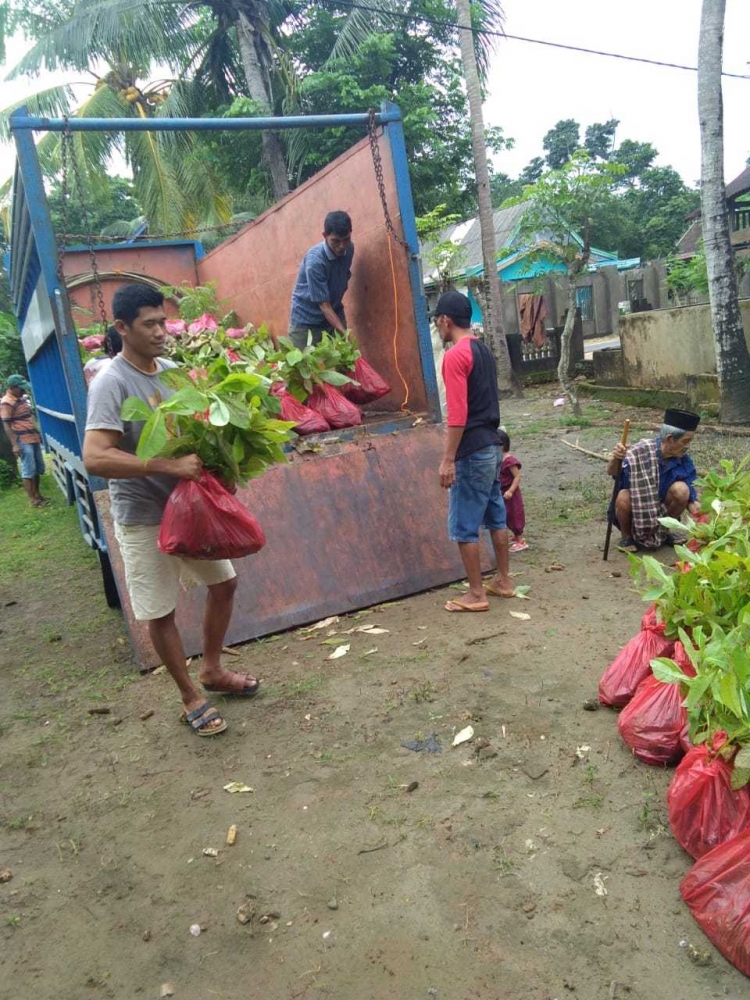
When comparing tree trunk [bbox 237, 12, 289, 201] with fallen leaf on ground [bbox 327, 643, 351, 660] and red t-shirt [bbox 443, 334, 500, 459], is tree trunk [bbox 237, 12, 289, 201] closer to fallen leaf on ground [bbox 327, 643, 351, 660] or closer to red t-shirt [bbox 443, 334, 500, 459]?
red t-shirt [bbox 443, 334, 500, 459]

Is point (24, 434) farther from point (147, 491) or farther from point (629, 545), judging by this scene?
point (629, 545)

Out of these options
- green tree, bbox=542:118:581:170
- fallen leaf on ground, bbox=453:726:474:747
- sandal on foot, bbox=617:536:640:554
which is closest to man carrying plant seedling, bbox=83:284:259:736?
fallen leaf on ground, bbox=453:726:474:747

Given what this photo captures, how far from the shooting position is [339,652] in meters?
3.66

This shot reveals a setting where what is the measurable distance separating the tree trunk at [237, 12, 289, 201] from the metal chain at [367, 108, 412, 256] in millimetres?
9793

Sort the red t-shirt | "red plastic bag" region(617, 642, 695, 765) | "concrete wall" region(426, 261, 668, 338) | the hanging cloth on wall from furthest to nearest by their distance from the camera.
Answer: the hanging cloth on wall < "concrete wall" region(426, 261, 668, 338) < the red t-shirt < "red plastic bag" region(617, 642, 695, 765)

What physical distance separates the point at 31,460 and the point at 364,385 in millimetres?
6162

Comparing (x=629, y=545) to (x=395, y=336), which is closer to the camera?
(x=629, y=545)

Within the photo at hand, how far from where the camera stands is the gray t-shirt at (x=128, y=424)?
8.68 ft

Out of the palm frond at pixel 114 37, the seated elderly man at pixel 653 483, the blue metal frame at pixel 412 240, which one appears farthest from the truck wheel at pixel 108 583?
the palm frond at pixel 114 37

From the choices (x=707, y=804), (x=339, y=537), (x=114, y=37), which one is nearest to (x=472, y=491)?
(x=339, y=537)

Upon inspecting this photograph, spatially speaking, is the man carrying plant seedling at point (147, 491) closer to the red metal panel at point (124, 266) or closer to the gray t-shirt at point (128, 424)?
the gray t-shirt at point (128, 424)

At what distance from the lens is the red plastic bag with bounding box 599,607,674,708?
273 centimetres

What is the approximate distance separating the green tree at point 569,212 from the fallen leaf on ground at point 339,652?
22.1ft

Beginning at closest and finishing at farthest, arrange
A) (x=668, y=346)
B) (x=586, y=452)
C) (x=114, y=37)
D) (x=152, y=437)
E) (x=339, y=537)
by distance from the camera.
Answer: (x=152, y=437) < (x=339, y=537) < (x=586, y=452) < (x=668, y=346) < (x=114, y=37)
